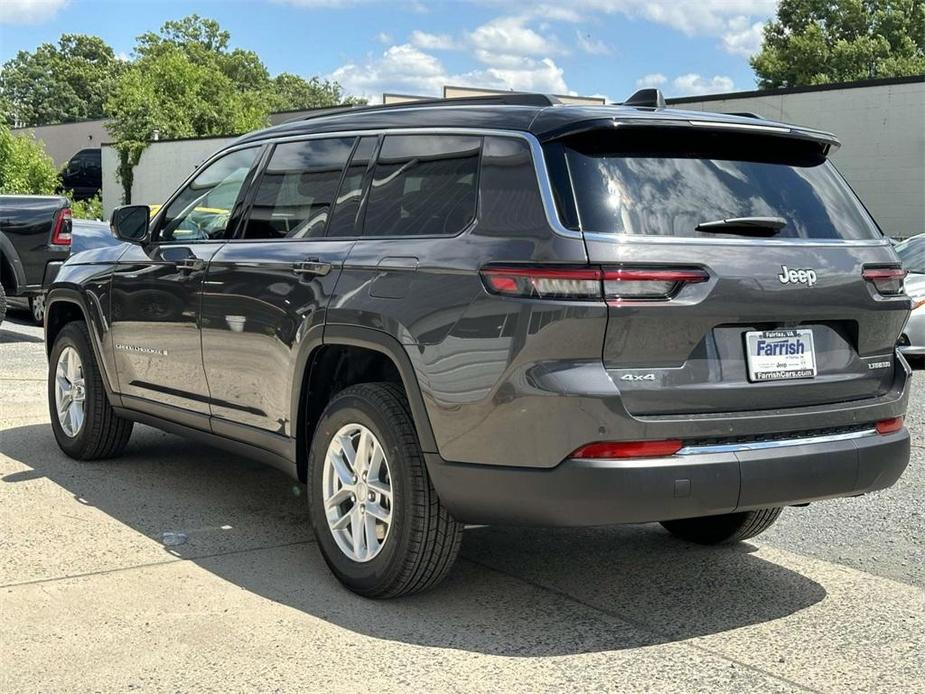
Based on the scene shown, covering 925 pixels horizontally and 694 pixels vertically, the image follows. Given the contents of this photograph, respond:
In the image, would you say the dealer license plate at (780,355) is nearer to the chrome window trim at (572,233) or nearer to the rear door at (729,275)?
the rear door at (729,275)

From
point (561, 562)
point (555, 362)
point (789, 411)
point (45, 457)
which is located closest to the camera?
point (555, 362)

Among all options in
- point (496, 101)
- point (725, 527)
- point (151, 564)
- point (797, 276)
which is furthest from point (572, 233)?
point (151, 564)

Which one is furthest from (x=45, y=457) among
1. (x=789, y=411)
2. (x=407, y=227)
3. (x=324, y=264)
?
(x=789, y=411)

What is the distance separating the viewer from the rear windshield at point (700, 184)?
3961mm

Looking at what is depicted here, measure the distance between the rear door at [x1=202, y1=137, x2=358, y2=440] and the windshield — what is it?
9098mm

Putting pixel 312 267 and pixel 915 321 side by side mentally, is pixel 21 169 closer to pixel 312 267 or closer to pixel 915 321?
pixel 915 321

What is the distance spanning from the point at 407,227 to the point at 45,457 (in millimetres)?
3559

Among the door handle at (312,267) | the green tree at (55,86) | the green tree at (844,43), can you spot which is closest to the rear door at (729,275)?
the door handle at (312,267)

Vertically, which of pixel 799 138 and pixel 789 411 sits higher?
pixel 799 138

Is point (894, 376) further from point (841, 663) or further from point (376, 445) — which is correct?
point (376, 445)

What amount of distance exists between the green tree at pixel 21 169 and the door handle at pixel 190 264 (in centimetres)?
2696

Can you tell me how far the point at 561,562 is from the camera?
5.06m

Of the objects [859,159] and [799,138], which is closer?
[799,138]

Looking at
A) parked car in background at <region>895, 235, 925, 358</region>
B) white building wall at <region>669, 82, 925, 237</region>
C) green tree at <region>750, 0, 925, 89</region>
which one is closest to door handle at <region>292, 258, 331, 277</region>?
parked car in background at <region>895, 235, 925, 358</region>
